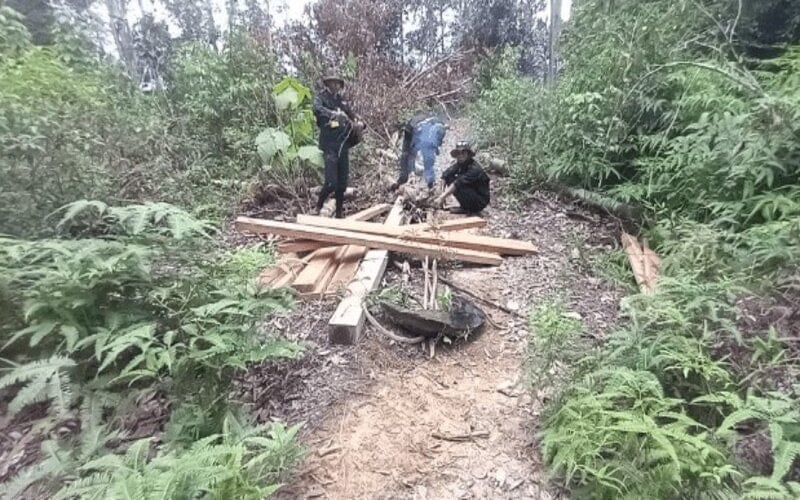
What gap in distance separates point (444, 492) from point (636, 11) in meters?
7.99

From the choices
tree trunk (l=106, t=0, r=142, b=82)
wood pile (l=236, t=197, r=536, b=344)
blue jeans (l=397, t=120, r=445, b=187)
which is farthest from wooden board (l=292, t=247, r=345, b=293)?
tree trunk (l=106, t=0, r=142, b=82)

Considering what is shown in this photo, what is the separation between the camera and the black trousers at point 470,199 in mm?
6414

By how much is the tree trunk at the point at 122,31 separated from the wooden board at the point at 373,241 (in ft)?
26.2

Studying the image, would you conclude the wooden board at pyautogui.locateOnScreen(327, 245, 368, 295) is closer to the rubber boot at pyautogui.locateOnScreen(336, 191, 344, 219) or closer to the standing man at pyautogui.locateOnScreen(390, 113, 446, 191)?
the rubber boot at pyautogui.locateOnScreen(336, 191, 344, 219)

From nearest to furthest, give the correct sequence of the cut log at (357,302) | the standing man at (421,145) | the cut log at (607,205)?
1. the cut log at (357,302)
2. the cut log at (607,205)
3. the standing man at (421,145)

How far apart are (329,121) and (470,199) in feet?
6.98

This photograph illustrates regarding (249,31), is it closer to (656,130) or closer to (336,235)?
(336,235)

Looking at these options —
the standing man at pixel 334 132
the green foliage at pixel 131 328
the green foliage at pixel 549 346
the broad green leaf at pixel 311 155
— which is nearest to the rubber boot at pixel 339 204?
the standing man at pixel 334 132

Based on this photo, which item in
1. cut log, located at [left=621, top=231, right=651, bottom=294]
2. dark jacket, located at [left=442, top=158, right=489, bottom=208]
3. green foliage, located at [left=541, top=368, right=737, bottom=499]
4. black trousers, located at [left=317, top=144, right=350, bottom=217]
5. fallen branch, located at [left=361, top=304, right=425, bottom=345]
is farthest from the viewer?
dark jacket, located at [left=442, top=158, right=489, bottom=208]

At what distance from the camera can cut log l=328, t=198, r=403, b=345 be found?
3.62 meters

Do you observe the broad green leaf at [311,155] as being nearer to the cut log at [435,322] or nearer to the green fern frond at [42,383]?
Answer: the cut log at [435,322]

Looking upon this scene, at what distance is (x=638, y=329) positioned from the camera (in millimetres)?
3070

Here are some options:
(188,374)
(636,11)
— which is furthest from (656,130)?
(188,374)

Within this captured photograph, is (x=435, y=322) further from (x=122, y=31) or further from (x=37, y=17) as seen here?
(x=122, y=31)
